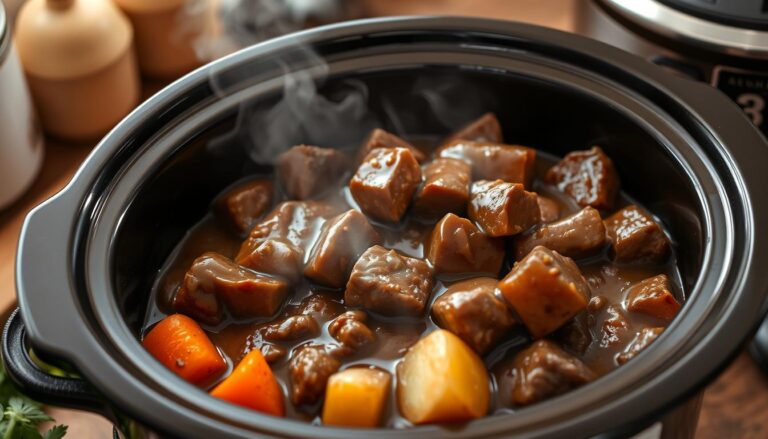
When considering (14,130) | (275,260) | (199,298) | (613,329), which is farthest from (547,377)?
(14,130)

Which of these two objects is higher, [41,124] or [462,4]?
[462,4]

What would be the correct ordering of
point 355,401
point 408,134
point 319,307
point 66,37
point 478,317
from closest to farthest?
point 355,401, point 478,317, point 319,307, point 408,134, point 66,37

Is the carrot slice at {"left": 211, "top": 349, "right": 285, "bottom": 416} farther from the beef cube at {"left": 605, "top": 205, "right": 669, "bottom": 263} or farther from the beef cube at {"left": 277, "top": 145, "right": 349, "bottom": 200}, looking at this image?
the beef cube at {"left": 605, "top": 205, "right": 669, "bottom": 263}

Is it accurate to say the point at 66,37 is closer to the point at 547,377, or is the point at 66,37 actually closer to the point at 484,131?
the point at 484,131

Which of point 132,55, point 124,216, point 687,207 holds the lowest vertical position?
point 132,55

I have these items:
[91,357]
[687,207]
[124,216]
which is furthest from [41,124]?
[687,207]

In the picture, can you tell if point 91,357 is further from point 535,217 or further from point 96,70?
point 96,70

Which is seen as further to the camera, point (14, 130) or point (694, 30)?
point (14, 130)
